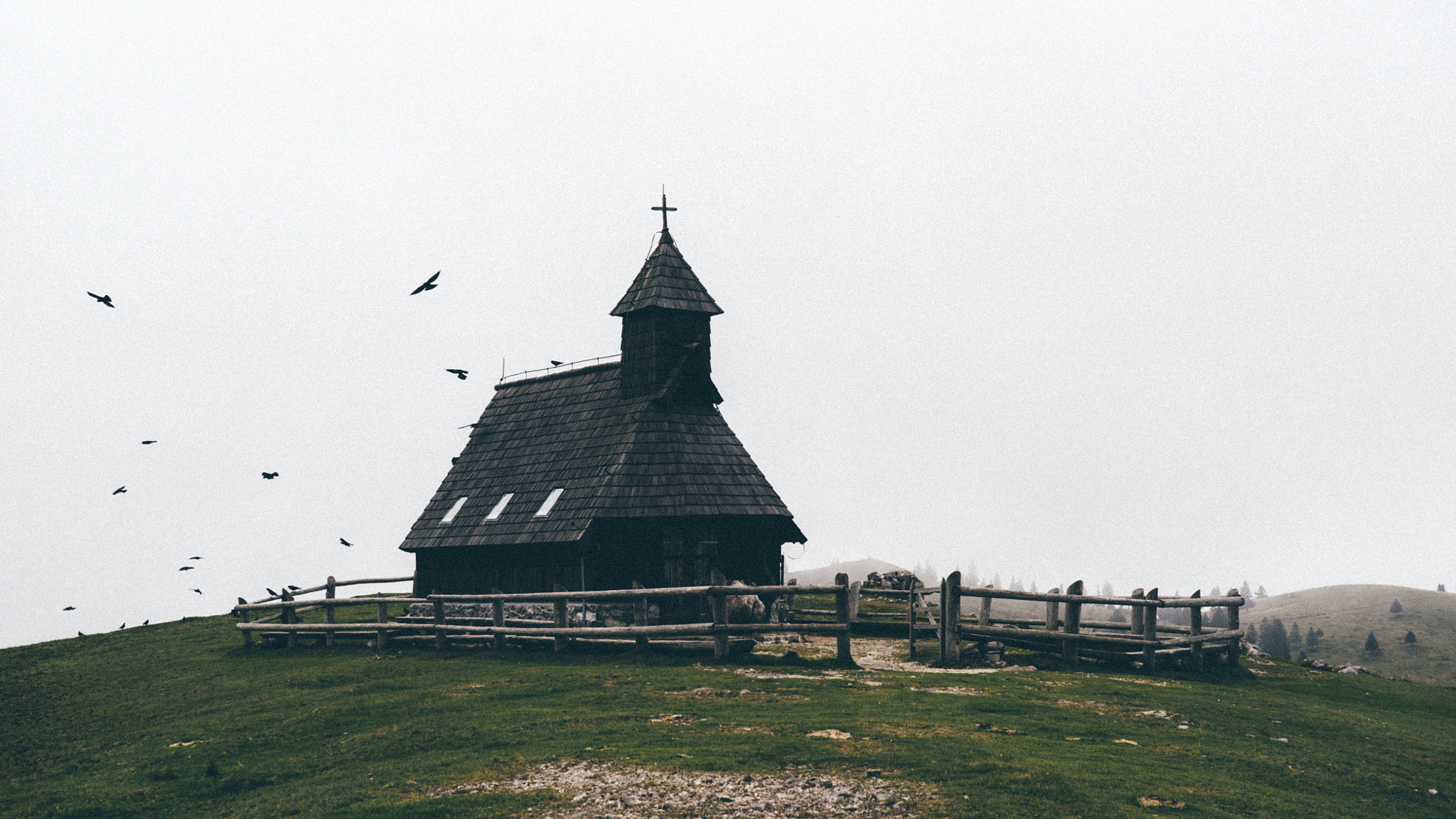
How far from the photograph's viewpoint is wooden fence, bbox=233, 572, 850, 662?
19891 millimetres

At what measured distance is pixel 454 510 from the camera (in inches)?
1348

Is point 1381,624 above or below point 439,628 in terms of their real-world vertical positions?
below

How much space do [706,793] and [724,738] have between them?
2365 millimetres

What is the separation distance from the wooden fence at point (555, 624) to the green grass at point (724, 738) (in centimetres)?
57

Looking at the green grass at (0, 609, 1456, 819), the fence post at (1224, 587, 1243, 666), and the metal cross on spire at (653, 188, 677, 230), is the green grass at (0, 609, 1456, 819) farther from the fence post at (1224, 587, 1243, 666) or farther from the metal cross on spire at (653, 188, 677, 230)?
the metal cross on spire at (653, 188, 677, 230)

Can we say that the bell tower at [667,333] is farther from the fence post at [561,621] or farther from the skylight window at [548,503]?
the fence post at [561,621]

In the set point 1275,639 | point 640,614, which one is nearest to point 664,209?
point 640,614

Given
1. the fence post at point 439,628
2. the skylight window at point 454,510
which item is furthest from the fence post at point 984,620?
the skylight window at point 454,510

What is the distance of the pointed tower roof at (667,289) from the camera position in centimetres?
3181

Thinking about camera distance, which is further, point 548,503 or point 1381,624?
point 1381,624

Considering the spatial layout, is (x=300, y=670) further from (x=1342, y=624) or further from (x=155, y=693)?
(x=1342, y=624)

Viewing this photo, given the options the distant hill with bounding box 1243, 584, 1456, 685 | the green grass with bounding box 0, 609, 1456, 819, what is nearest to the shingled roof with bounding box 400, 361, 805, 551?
the green grass with bounding box 0, 609, 1456, 819

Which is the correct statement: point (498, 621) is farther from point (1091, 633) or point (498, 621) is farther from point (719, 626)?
point (1091, 633)

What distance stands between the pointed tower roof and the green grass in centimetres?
1265
